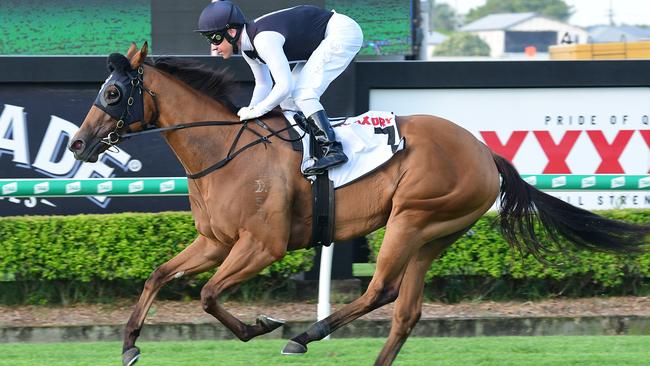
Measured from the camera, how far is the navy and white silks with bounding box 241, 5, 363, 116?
214 inches

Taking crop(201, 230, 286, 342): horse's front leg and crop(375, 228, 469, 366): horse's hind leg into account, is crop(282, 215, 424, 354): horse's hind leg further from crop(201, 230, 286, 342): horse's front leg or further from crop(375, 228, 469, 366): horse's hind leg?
crop(201, 230, 286, 342): horse's front leg

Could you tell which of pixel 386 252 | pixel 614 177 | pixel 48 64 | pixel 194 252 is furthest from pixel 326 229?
pixel 48 64

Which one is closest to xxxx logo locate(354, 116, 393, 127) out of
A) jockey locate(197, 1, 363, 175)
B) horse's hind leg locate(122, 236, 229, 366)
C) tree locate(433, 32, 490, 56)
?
jockey locate(197, 1, 363, 175)

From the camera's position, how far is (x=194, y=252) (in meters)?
5.65

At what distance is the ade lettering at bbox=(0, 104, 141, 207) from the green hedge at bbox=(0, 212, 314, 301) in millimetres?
498

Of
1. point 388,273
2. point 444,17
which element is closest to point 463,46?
point 444,17

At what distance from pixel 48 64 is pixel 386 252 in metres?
3.25

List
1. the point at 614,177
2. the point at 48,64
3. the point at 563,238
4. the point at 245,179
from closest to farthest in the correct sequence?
the point at 245,179 → the point at 563,238 → the point at 614,177 → the point at 48,64

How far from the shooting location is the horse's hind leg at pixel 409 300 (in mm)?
5523

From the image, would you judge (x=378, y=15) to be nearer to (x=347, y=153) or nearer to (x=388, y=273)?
(x=347, y=153)

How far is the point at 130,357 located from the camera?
5.27 metres

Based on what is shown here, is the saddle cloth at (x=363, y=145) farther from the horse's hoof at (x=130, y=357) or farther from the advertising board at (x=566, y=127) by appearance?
the advertising board at (x=566, y=127)

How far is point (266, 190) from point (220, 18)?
2.92 ft

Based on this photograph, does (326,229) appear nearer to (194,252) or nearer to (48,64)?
(194,252)
